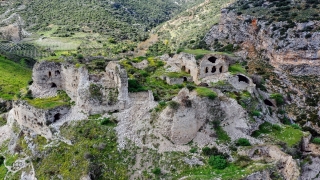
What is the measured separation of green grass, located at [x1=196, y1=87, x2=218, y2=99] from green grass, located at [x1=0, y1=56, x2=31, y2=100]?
46.9 metres

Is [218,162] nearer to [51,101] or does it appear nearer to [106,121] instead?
[106,121]

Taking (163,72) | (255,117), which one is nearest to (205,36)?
(163,72)

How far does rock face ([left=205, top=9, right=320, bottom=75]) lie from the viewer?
6875 centimetres

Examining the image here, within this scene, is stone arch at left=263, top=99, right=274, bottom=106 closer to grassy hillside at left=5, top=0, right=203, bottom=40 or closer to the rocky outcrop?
the rocky outcrop

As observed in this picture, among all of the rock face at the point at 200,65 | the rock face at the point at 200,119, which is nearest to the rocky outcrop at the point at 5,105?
the rock face at the point at 200,65

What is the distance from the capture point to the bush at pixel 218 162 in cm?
3572

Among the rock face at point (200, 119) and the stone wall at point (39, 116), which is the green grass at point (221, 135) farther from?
the stone wall at point (39, 116)

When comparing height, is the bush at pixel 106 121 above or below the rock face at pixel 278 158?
above

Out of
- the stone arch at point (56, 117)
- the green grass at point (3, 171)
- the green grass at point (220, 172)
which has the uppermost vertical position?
the stone arch at point (56, 117)

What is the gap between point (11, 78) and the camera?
3457 inches

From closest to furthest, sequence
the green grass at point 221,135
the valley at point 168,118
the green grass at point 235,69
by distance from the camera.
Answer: the valley at point 168,118
the green grass at point 221,135
the green grass at point 235,69

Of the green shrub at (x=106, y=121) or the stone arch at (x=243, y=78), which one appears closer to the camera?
the green shrub at (x=106, y=121)

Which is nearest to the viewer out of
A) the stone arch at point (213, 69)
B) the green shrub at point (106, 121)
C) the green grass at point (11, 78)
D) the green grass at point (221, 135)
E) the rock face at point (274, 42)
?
the green grass at point (221, 135)

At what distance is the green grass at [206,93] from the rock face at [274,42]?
33.8 m
